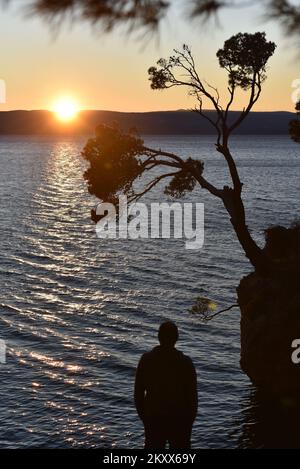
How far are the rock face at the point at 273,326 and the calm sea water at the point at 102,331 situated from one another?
1.39 meters

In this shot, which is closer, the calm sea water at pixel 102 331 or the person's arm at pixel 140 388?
the person's arm at pixel 140 388

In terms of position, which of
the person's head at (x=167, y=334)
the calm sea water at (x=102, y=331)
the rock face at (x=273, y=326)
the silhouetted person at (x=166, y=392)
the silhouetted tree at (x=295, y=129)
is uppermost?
the silhouetted tree at (x=295, y=129)

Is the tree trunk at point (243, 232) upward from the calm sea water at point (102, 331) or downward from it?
upward

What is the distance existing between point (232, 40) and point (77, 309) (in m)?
20.1

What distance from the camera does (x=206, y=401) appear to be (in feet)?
88.4

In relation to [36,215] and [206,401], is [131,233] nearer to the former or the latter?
[36,215]

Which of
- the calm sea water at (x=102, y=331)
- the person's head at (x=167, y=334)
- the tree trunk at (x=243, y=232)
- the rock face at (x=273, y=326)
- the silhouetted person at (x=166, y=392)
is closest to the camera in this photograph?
the person's head at (x=167, y=334)

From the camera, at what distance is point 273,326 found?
83.2 ft

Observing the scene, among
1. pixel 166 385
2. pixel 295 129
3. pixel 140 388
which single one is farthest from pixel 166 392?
pixel 295 129

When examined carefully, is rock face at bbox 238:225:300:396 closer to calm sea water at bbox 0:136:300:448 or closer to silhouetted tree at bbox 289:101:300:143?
calm sea water at bbox 0:136:300:448

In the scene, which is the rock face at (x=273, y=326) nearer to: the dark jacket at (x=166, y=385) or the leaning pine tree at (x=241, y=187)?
the leaning pine tree at (x=241, y=187)

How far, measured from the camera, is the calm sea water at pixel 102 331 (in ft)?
81.6

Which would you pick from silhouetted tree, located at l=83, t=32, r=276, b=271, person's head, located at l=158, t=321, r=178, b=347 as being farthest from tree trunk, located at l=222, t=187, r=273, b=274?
person's head, located at l=158, t=321, r=178, b=347

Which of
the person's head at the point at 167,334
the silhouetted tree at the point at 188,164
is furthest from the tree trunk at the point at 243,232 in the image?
the person's head at the point at 167,334
